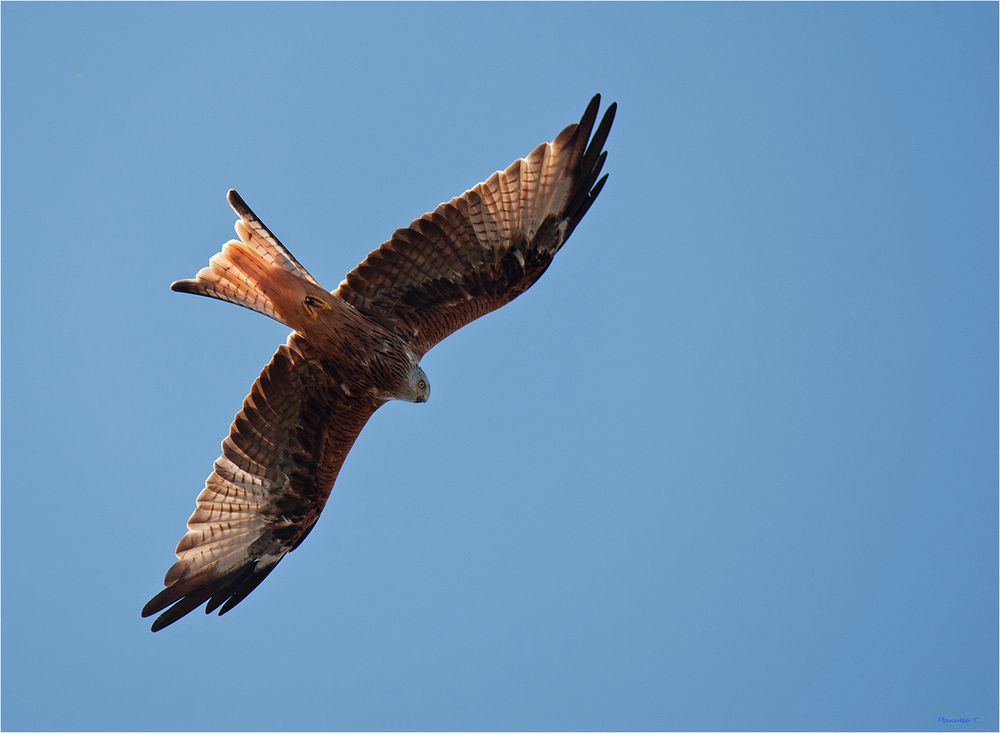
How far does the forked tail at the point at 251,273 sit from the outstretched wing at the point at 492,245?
0.44 meters

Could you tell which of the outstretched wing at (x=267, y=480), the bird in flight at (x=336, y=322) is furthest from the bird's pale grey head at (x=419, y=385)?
the outstretched wing at (x=267, y=480)

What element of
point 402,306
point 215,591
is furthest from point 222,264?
point 215,591

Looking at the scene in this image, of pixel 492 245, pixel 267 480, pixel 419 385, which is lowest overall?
pixel 267 480

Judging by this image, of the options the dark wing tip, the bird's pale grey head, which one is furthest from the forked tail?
the bird's pale grey head

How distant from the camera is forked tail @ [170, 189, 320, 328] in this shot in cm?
815

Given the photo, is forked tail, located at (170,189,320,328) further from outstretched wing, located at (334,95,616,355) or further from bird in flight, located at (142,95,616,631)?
outstretched wing, located at (334,95,616,355)

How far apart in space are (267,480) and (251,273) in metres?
1.65

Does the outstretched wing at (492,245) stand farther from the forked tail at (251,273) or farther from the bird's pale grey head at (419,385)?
the forked tail at (251,273)

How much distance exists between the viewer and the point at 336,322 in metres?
8.20

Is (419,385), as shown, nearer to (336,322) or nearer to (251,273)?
(336,322)

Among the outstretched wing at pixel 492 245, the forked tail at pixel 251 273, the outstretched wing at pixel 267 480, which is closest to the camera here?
the forked tail at pixel 251 273

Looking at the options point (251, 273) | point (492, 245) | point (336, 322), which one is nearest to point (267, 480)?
point (336, 322)

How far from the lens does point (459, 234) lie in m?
8.34

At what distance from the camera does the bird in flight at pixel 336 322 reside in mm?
8219
